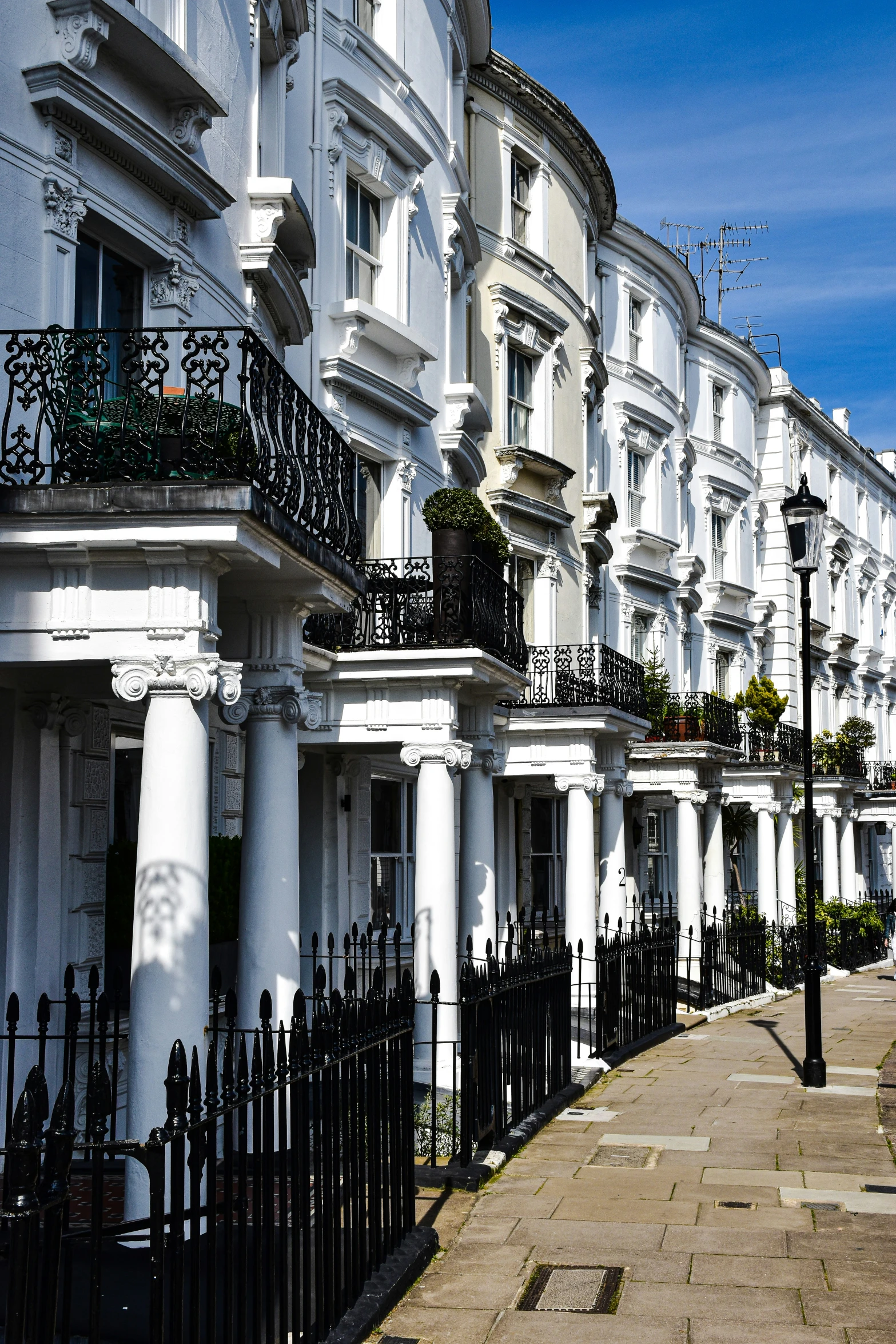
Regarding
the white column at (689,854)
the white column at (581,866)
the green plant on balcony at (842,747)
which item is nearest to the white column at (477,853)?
the white column at (581,866)

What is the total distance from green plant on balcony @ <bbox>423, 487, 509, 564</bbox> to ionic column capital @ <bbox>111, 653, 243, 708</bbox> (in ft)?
21.9

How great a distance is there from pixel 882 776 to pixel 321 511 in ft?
128

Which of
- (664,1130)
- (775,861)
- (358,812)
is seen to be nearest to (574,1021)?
(358,812)

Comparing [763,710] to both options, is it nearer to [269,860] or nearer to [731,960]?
[731,960]

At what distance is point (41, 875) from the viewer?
10.1 metres

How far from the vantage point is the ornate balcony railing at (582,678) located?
21.3 m

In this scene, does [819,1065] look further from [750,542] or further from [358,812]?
[750,542]

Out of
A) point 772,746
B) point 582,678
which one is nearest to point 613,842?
point 582,678

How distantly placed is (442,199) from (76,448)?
39.2 ft

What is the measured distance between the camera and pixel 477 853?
16016mm

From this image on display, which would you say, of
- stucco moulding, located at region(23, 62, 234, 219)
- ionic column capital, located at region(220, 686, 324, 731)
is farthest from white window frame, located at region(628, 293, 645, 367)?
ionic column capital, located at region(220, 686, 324, 731)

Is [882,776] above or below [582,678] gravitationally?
below

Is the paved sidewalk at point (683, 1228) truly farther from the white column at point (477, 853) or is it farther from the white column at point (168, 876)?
the white column at point (477, 853)

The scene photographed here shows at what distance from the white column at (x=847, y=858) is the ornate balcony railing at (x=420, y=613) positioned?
86.8ft
